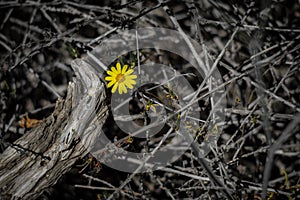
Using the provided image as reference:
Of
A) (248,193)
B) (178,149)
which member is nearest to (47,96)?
(178,149)

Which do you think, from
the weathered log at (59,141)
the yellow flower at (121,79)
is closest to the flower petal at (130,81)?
the yellow flower at (121,79)

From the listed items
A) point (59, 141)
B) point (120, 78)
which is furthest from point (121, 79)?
point (59, 141)

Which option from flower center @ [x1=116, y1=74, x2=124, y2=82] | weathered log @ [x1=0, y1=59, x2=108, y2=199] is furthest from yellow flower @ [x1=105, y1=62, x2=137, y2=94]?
weathered log @ [x1=0, y1=59, x2=108, y2=199]

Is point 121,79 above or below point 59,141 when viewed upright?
above

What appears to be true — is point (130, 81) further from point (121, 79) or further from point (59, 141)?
point (59, 141)

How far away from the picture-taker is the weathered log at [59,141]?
5.43 ft

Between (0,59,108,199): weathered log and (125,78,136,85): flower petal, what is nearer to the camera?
(0,59,108,199): weathered log

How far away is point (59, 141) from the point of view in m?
1.71

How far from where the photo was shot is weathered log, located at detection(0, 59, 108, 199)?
1.65 metres

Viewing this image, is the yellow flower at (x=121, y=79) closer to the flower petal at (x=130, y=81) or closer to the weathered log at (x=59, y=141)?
the flower petal at (x=130, y=81)

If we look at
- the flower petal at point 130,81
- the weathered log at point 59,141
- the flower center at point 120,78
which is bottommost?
the weathered log at point 59,141

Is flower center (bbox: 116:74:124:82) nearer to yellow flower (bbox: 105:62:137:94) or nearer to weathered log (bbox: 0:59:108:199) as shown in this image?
yellow flower (bbox: 105:62:137:94)

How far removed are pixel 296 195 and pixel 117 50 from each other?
4.81ft

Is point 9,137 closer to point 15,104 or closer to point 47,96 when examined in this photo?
point 15,104
